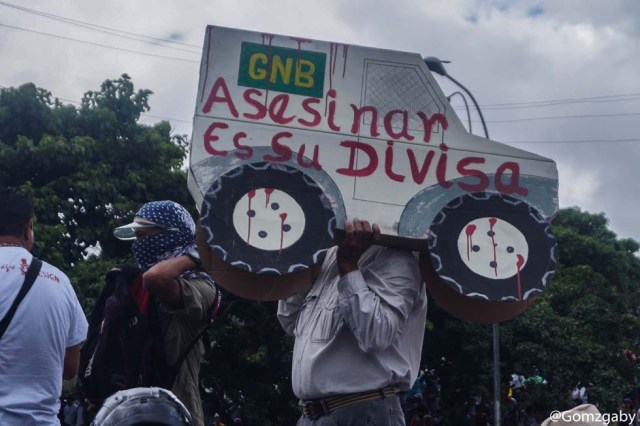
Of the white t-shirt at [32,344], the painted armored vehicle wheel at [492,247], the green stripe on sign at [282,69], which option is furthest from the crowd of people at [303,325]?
the green stripe on sign at [282,69]

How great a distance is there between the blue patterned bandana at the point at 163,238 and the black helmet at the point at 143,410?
4.94 ft

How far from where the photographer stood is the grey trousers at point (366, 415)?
3496 millimetres

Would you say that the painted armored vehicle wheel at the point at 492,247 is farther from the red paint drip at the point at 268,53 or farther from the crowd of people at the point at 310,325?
the red paint drip at the point at 268,53

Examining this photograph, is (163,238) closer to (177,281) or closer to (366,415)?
(177,281)

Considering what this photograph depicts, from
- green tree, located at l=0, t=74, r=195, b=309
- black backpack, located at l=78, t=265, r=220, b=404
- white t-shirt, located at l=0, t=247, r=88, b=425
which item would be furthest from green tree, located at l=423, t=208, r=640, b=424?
white t-shirt, located at l=0, t=247, r=88, b=425

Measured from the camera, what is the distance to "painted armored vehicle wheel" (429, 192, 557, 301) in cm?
348

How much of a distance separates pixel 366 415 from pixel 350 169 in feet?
3.09

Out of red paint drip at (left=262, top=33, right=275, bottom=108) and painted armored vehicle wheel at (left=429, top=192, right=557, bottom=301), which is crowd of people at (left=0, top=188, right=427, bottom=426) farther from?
red paint drip at (left=262, top=33, right=275, bottom=108)

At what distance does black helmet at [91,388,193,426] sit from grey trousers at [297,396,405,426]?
99 cm

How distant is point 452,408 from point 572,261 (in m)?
15.9

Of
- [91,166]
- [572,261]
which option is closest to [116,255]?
[91,166]

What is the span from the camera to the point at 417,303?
3721mm

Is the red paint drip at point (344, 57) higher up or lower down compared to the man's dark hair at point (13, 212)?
higher up

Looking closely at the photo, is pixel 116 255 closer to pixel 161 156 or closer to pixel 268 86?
pixel 161 156
